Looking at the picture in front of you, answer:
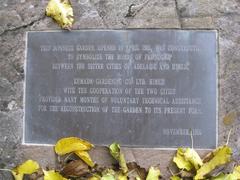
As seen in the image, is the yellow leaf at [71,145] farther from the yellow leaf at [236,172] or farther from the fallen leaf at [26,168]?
the yellow leaf at [236,172]

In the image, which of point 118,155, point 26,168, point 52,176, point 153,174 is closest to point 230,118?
point 153,174

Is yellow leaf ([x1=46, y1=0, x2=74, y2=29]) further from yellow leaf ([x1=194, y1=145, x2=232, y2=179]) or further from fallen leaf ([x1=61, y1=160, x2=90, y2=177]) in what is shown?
yellow leaf ([x1=194, y1=145, x2=232, y2=179])

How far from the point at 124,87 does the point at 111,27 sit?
12.2 inches

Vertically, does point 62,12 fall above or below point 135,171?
above

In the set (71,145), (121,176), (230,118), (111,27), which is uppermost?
(111,27)

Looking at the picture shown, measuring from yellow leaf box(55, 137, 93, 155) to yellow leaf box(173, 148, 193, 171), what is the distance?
418mm

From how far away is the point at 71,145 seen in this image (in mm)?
2365

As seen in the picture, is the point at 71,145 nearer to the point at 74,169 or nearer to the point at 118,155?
the point at 74,169

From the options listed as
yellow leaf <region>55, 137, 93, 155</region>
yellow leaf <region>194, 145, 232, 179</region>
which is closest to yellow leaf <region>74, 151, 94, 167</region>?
yellow leaf <region>55, 137, 93, 155</region>

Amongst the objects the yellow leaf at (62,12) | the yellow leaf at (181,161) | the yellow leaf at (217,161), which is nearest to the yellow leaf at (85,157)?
the yellow leaf at (181,161)

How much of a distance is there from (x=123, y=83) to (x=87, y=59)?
217mm

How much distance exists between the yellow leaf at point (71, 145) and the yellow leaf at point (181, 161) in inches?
16.5

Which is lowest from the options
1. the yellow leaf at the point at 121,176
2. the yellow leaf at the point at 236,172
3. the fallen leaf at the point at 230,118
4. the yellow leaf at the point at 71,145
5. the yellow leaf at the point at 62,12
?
the yellow leaf at the point at 121,176

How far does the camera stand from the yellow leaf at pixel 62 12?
247 cm
